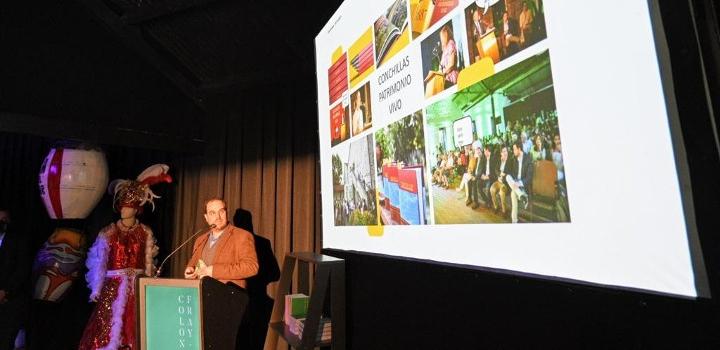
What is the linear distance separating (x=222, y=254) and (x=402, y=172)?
120 cm

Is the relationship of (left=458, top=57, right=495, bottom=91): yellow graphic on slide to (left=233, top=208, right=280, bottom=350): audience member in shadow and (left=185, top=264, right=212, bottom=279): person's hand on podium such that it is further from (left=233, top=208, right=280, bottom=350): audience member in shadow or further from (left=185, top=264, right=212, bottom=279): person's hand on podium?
(left=233, top=208, right=280, bottom=350): audience member in shadow

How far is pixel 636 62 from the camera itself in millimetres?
559

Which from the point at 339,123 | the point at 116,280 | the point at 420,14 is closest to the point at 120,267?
the point at 116,280

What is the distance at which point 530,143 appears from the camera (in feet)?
2.36

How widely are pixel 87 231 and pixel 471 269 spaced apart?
308 cm

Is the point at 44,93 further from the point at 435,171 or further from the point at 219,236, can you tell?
the point at 435,171

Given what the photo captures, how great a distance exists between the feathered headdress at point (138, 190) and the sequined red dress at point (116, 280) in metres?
0.14

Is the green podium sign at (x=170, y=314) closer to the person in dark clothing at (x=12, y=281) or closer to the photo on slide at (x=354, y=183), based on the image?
the photo on slide at (x=354, y=183)

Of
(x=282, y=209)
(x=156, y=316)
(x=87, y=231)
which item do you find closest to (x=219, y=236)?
(x=282, y=209)

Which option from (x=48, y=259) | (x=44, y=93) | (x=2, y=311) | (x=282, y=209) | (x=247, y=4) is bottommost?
(x=2, y=311)

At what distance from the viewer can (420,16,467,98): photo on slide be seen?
0.90 meters

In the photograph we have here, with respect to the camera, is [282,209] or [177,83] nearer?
[282,209]

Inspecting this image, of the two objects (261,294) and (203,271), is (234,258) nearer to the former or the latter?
(203,271)

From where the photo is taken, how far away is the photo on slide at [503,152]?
0.69 meters
